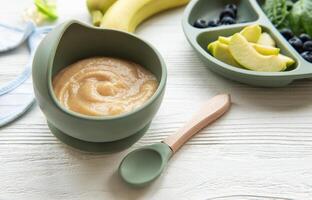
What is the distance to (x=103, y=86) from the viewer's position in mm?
802

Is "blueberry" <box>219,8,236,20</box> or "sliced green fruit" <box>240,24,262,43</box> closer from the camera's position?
"sliced green fruit" <box>240,24,262,43</box>

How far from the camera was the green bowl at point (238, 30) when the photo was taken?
36.7 inches

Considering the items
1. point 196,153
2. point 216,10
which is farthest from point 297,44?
point 196,153

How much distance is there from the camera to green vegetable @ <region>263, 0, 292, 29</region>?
1099 mm

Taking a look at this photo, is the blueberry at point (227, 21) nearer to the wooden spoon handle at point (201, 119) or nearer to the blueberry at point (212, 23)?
the blueberry at point (212, 23)

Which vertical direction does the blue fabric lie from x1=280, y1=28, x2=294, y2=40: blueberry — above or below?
below

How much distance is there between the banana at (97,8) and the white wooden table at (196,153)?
7.9 inches

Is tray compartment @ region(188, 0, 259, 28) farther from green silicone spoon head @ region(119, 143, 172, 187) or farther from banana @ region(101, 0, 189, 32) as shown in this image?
green silicone spoon head @ region(119, 143, 172, 187)

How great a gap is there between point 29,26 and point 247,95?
52 centimetres

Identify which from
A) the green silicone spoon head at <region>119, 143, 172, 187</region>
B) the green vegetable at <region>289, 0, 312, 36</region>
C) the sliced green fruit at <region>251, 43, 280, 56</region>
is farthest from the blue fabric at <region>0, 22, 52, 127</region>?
the green vegetable at <region>289, 0, 312, 36</region>

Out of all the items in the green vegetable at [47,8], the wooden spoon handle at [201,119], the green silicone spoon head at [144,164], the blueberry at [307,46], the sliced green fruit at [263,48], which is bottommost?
the green vegetable at [47,8]

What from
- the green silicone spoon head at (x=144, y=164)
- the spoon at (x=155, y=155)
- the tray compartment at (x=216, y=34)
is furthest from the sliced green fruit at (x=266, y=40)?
the green silicone spoon head at (x=144, y=164)

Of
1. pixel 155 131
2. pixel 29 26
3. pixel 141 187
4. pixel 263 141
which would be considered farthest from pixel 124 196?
pixel 29 26

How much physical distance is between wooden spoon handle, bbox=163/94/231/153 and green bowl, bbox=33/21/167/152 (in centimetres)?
6
